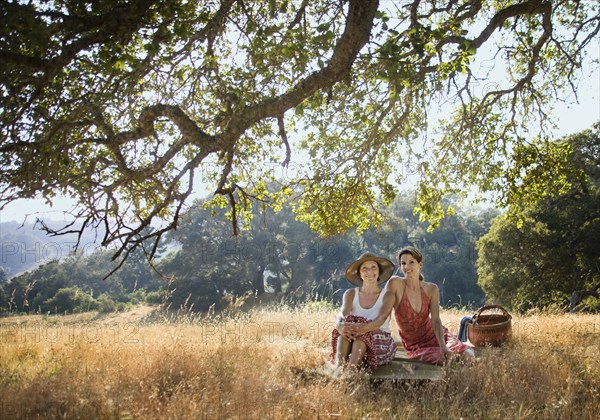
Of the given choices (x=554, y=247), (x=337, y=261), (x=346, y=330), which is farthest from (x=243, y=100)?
(x=337, y=261)

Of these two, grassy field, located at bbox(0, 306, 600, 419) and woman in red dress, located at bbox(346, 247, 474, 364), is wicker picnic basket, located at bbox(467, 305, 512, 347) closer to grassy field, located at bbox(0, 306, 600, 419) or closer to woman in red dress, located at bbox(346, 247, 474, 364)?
grassy field, located at bbox(0, 306, 600, 419)

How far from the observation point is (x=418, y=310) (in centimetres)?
682

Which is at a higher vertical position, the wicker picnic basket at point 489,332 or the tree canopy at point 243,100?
the tree canopy at point 243,100

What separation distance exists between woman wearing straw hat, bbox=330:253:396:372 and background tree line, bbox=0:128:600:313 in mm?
14248

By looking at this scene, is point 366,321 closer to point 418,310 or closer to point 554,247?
point 418,310

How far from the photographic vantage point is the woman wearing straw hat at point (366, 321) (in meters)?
6.00

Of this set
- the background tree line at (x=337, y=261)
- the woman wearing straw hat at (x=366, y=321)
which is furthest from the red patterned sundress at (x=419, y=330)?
the background tree line at (x=337, y=261)

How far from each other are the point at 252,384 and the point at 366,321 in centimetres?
184

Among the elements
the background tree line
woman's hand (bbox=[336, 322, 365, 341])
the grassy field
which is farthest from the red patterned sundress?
the background tree line

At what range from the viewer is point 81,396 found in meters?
4.41

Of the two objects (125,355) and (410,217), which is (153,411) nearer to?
(125,355)

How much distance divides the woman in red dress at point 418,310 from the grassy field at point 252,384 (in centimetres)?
67

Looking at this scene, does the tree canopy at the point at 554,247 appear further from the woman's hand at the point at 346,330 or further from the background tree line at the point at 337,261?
the woman's hand at the point at 346,330

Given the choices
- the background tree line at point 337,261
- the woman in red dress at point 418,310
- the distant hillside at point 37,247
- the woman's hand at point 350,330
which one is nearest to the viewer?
the woman's hand at point 350,330
